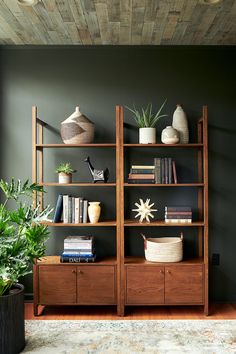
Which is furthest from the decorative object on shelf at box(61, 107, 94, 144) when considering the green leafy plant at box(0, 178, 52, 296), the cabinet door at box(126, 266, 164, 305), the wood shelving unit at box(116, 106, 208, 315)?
the cabinet door at box(126, 266, 164, 305)

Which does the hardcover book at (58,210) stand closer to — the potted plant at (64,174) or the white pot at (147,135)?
the potted plant at (64,174)

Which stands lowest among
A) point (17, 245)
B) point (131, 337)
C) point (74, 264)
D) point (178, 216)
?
point (131, 337)

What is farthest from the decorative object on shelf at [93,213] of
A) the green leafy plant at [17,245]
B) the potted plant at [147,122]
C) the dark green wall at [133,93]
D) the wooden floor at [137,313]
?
the wooden floor at [137,313]

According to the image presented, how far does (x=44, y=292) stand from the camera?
365cm

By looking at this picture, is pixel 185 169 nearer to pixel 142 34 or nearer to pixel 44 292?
pixel 142 34

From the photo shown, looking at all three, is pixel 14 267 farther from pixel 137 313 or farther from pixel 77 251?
pixel 137 313

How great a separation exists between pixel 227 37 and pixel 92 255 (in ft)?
7.90

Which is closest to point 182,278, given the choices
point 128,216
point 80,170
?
point 128,216

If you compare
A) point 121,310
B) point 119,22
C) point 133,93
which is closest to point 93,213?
point 121,310

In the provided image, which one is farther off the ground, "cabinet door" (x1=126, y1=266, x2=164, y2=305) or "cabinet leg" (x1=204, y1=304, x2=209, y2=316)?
"cabinet door" (x1=126, y1=266, x2=164, y2=305)

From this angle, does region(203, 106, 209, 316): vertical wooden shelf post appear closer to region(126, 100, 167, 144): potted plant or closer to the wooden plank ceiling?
region(126, 100, 167, 144): potted plant

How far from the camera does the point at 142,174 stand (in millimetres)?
3707

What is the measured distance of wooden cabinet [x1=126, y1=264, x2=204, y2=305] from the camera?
3.63m

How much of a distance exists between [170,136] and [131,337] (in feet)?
5.81
